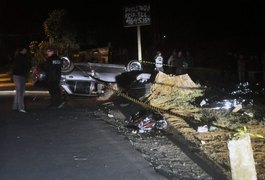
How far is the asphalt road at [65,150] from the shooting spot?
22.3 ft

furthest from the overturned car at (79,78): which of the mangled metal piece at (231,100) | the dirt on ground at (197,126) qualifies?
the mangled metal piece at (231,100)

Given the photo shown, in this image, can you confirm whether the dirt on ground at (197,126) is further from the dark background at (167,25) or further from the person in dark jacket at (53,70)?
the dark background at (167,25)

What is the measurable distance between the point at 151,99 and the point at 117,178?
25.8 ft

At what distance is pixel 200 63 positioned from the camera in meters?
31.0

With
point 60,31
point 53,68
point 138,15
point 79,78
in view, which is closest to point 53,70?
point 53,68

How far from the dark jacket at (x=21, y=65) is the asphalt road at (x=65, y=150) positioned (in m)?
1.11

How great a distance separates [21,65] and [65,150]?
493 cm

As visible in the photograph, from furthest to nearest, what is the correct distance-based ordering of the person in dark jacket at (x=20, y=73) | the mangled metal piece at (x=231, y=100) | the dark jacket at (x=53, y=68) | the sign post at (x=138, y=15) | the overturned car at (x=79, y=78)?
the sign post at (x=138, y=15), the overturned car at (x=79, y=78), the dark jacket at (x=53, y=68), the person in dark jacket at (x=20, y=73), the mangled metal piece at (x=231, y=100)

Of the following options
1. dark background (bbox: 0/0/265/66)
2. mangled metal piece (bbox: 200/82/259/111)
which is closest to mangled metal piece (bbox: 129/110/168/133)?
mangled metal piece (bbox: 200/82/259/111)

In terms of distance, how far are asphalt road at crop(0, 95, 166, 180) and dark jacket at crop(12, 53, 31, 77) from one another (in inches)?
43.6

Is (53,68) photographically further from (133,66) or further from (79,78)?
(133,66)

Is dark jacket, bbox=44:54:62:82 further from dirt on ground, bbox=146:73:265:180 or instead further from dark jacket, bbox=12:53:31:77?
dirt on ground, bbox=146:73:265:180

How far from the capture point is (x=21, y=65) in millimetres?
12500

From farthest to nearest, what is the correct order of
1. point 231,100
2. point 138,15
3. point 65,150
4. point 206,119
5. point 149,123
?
point 138,15 → point 231,100 → point 206,119 → point 149,123 → point 65,150
